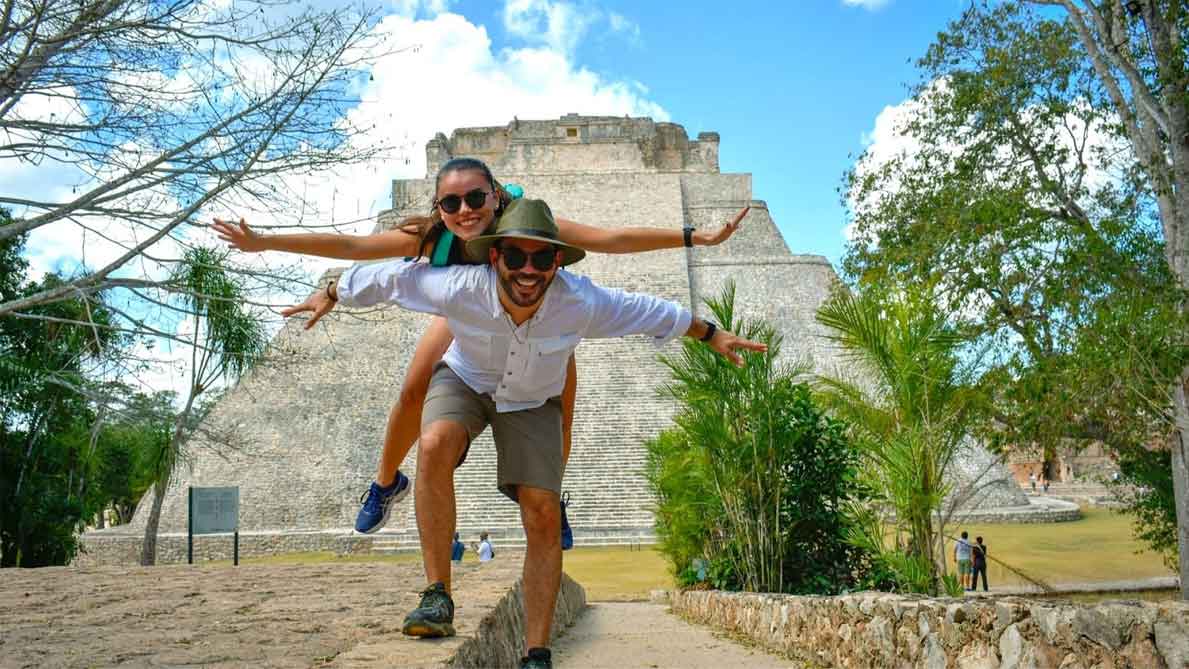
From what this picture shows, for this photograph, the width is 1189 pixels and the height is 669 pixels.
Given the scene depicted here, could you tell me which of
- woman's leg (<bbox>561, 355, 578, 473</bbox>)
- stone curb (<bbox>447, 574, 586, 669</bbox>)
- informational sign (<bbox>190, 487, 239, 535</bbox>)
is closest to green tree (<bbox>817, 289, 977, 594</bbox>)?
stone curb (<bbox>447, 574, 586, 669</bbox>)

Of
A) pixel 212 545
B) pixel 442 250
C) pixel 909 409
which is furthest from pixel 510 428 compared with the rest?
pixel 212 545

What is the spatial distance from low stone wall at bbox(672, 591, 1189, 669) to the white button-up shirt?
1.48m

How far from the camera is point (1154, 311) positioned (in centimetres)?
813

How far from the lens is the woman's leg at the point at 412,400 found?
3.00 meters

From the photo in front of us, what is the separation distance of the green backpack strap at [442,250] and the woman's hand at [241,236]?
0.47m

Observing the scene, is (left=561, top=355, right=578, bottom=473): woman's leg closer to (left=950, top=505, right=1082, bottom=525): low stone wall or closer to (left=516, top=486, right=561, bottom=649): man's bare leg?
(left=516, top=486, right=561, bottom=649): man's bare leg

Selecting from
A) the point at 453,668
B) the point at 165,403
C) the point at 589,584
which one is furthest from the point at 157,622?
the point at 589,584

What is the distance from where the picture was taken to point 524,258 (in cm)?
254

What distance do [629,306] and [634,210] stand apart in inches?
1249

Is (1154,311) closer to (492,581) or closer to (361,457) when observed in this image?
(492,581)

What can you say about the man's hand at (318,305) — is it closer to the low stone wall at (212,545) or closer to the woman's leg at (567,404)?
the woman's leg at (567,404)

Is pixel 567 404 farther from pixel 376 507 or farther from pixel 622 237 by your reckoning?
pixel 376 507

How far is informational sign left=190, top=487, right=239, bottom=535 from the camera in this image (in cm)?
1153

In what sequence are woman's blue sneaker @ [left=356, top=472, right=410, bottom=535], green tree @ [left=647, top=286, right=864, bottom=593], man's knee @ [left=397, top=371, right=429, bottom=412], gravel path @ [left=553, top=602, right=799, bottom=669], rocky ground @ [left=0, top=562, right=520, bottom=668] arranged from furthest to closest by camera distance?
green tree @ [left=647, top=286, right=864, bottom=593], gravel path @ [left=553, top=602, right=799, bottom=669], woman's blue sneaker @ [left=356, top=472, right=410, bottom=535], man's knee @ [left=397, top=371, right=429, bottom=412], rocky ground @ [left=0, top=562, right=520, bottom=668]
